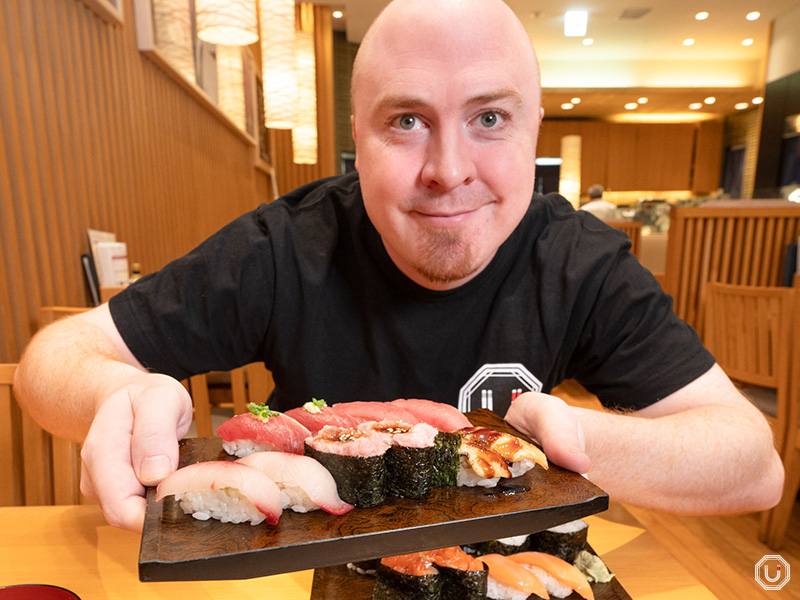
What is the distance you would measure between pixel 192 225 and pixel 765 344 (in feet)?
13.4

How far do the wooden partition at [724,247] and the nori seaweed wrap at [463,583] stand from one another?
3.48 metres

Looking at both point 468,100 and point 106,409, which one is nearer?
point 106,409

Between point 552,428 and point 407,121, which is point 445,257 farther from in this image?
point 552,428

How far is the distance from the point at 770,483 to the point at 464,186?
3.25 feet

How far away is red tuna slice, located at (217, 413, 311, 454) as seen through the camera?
80 centimetres

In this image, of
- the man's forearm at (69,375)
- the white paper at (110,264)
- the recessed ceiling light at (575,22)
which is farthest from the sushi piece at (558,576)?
the recessed ceiling light at (575,22)

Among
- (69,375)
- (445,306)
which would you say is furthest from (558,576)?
(69,375)

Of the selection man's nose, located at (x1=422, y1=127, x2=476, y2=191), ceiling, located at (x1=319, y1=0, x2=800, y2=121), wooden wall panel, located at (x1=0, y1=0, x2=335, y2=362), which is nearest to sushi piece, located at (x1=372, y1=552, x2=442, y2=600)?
man's nose, located at (x1=422, y1=127, x2=476, y2=191)

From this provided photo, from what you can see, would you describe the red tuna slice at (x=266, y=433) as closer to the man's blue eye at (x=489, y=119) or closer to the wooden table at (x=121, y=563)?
the wooden table at (x=121, y=563)

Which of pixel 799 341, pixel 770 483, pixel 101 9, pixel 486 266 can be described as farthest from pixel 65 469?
pixel 799 341

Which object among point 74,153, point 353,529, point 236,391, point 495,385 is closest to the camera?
point 353,529

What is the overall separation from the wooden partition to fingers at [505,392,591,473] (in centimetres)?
324

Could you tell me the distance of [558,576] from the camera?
76 centimetres

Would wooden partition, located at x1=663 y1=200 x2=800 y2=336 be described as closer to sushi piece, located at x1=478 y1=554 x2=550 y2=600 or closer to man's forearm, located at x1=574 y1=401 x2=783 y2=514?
man's forearm, located at x1=574 y1=401 x2=783 y2=514
